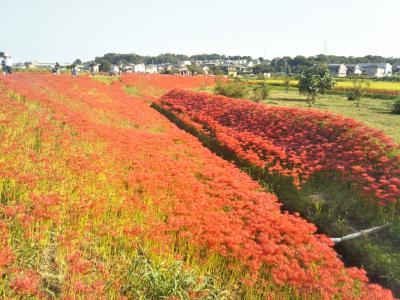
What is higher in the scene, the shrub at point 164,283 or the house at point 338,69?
the house at point 338,69

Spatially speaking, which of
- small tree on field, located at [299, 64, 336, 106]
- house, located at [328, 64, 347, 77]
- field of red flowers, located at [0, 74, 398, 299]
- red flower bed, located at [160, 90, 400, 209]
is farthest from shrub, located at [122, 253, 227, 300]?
house, located at [328, 64, 347, 77]

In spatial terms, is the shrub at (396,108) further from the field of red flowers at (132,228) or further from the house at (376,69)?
the house at (376,69)

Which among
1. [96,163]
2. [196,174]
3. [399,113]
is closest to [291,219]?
[196,174]

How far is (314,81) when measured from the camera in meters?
33.4

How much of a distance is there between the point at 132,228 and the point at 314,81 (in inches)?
1215

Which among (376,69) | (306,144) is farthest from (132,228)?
(376,69)

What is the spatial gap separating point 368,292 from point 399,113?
25.6 meters

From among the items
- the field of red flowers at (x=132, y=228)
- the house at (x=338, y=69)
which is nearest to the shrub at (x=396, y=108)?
the field of red flowers at (x=132, y=228)

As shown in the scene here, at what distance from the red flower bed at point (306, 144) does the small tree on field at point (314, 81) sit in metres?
15.8

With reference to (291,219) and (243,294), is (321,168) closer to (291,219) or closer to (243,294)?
(291,219)

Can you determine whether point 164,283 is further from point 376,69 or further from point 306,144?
point 376,69

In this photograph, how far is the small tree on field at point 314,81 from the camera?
3334 centimetres

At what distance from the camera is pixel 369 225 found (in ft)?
29.2

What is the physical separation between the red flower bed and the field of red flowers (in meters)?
0.50
